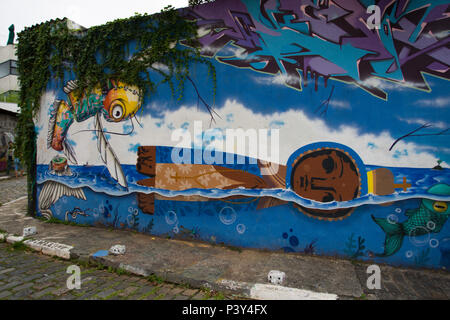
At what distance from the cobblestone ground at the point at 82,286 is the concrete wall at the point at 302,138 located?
1524 millimetres

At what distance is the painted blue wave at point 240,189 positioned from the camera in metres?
3.93

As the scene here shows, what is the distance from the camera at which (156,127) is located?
5.36 m

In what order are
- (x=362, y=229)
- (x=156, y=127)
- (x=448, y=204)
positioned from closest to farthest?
(x=448, y=204) < (x=362, y=229) < (x=156, y=127)

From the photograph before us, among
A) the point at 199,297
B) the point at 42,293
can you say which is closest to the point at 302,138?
the point at 199,297

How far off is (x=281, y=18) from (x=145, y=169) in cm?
386

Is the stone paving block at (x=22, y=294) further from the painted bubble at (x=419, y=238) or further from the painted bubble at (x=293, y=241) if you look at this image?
the painted bubble at (x=419, y=238)

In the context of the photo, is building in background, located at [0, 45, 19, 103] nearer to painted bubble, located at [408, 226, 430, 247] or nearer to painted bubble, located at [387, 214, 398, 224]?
painted bubble, located at [387, 214, 398, 224]

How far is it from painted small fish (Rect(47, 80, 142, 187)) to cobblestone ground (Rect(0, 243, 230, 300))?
2.11 metres

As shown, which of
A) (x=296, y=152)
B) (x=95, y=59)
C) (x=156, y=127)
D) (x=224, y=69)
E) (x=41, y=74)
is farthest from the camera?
(x=41, y=74)

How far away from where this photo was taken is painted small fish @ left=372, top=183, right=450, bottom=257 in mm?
3891

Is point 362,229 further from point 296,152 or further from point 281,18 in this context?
point 281,18

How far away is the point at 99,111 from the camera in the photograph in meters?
5.93

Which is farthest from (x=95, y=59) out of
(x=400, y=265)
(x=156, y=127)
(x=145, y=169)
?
(x=400, y=265)

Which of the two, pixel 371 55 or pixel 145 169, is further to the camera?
pixel 145 169
